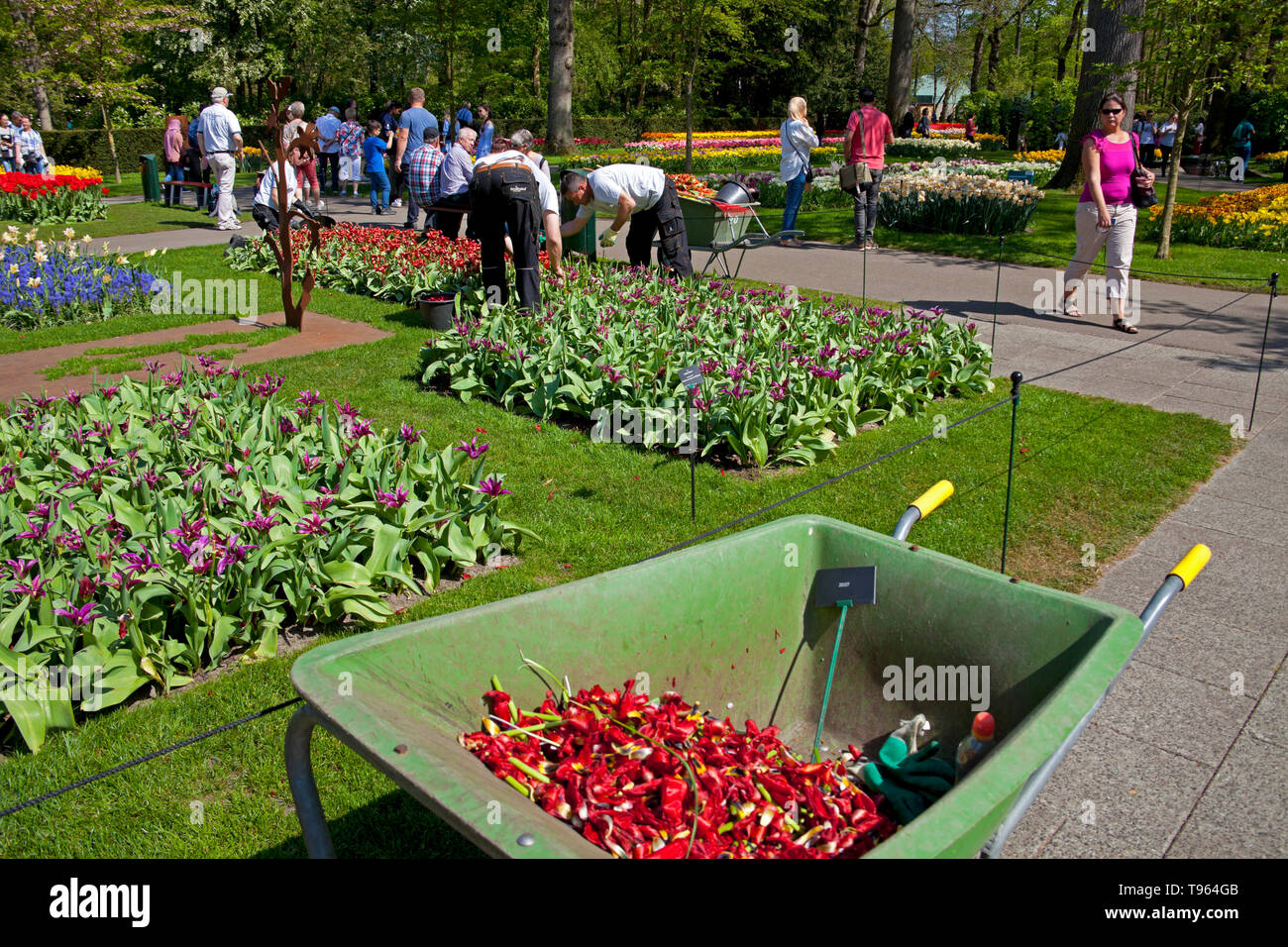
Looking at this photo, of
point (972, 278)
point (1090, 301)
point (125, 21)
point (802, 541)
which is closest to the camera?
point (802, 541)

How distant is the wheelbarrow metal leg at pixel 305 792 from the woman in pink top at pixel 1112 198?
27.2ft

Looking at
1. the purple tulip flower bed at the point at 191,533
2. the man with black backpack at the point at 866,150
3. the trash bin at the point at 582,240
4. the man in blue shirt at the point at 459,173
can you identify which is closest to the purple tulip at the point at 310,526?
the purple tulip flower bed at the point at 191,533

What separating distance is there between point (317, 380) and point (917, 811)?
597cm

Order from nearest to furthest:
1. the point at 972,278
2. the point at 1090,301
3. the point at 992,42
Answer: the point at 1090,301 < the point at 972,278 < the point at 992,42

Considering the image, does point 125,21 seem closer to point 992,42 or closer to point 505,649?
point 505,649

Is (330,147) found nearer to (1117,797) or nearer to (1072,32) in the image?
(1117,797)

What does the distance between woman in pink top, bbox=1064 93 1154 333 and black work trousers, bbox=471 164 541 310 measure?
15.4 ft

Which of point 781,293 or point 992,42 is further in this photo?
point 992,42

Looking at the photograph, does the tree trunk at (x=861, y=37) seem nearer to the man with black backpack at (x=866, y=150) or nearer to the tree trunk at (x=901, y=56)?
the tree trunk at (x=901, y=56)

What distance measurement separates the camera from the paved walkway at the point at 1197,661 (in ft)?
9.57

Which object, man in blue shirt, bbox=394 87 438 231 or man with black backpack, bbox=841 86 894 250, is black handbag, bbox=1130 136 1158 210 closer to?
man with black backpack, bbox=841 86 894 250

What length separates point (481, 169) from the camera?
7.73 m

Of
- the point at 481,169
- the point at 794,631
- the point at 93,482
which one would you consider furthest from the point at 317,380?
the point at 794,631

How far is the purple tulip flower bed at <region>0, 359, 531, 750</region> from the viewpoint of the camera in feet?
11.1
